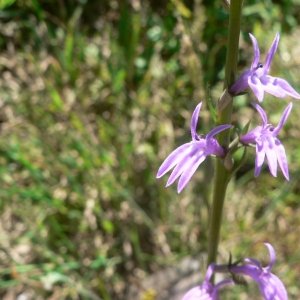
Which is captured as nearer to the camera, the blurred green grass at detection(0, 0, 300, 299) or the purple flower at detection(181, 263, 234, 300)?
the purple flower at detection(181, 263, 234, 300)

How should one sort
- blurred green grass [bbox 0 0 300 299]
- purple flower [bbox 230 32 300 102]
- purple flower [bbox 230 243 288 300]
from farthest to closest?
1. blurred green grass [bbox 0 0 300 299]
2. purple flower [bbox 230 243 288 300]
3. purple flower [bbox 230 32 300 102]

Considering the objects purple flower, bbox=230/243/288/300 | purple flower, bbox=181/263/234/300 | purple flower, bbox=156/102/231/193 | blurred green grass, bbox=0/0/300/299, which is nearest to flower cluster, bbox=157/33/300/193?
purple flower, bbox=156/102/231/193

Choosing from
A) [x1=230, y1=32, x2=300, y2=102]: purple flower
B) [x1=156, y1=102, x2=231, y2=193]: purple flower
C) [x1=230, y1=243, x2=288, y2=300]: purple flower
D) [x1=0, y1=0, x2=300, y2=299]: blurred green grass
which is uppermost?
[x1=230, y1=32, x2=300, y2=102]: purple flower

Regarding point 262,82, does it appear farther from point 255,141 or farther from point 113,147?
point 113,147

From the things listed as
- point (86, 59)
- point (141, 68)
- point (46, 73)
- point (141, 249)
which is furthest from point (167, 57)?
point (141, 249)

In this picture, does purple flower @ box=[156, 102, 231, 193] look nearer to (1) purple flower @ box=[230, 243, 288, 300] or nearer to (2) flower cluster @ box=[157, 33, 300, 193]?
(2) flower cluster @ box=[157, 33, 300, 193]

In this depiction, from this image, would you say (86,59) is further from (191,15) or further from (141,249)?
(141,249)

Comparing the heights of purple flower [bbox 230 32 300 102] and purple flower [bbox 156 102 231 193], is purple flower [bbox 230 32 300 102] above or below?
above

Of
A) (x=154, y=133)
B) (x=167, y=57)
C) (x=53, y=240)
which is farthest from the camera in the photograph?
(x=167, y=57)
